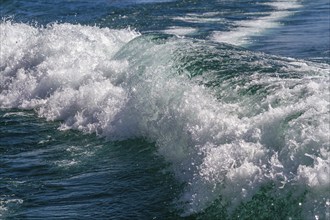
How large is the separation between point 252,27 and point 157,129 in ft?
50.1

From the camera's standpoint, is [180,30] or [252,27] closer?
[180,30]

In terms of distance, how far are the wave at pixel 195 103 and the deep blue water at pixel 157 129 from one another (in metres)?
0.03

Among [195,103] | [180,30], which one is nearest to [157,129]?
[195,103]

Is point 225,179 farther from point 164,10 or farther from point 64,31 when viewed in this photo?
point 164,10

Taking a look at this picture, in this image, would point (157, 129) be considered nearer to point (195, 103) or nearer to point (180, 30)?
point (195, 103)

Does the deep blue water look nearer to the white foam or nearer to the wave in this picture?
the wave

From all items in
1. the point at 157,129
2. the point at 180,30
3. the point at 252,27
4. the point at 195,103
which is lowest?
the point at 252,27

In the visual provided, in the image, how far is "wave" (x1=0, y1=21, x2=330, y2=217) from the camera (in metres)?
8.65

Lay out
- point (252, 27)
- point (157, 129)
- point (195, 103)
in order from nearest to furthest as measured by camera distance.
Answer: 1. point (195, 103)
2. point (157, 129)
3. point (252, 27)

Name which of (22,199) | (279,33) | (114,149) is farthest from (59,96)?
(279,33)

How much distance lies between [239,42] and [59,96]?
933cm

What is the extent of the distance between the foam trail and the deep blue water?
358cm

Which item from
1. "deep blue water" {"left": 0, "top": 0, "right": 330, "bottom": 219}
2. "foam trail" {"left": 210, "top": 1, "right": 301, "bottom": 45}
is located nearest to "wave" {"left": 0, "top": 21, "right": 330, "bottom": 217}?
"deep blue water" {"left": 0, "top": 0, "right": 330, "bottom": 219}

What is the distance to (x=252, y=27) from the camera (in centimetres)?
2669
